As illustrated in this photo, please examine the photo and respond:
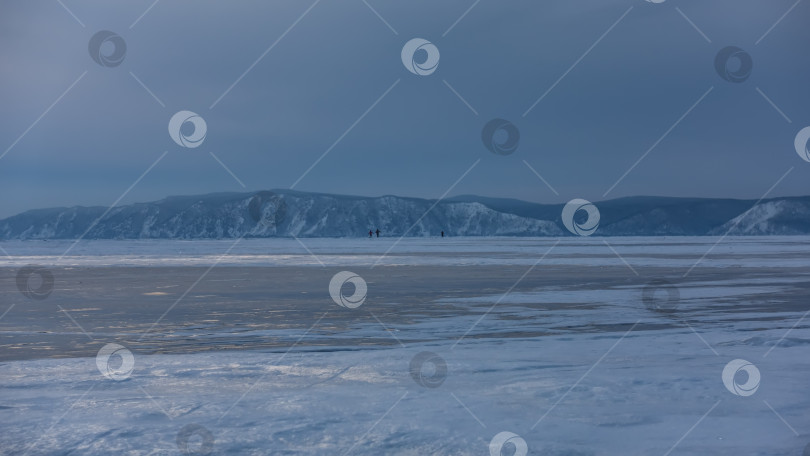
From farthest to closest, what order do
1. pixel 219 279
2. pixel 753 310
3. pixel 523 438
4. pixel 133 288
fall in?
pixel 219 279 → pixel 133 288 → pixel 753 310 → pixel 523 438

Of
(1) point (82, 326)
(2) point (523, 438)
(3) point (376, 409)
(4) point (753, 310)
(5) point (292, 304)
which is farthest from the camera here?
(5) point (292, 304)

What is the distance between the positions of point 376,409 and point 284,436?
1101 millimetres

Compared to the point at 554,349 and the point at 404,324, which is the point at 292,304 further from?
the point at 554,349

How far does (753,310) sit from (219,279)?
53.6ft

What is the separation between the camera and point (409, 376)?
8.35 meters

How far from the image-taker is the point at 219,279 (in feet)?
82.5

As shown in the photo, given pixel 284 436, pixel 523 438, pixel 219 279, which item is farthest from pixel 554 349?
pixel 219 279

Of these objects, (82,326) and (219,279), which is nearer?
(82,326)

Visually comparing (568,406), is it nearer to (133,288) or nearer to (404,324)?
(404,324)

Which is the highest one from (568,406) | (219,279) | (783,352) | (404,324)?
(219,279)

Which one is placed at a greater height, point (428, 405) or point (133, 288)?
point (133, 288)

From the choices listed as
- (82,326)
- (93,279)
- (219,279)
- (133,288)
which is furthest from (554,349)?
(93,279)

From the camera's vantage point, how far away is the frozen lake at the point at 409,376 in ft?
19.6

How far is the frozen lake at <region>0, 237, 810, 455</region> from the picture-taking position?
597 centimetres
